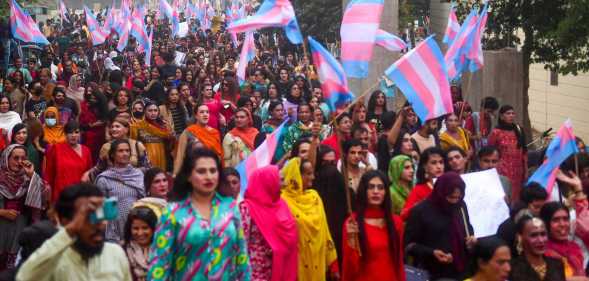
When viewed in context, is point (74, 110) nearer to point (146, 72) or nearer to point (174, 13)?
point (146, 72)

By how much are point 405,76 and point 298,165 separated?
2.09 meters

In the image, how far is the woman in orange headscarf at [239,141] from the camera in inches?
457

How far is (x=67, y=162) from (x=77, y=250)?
18.0 feet

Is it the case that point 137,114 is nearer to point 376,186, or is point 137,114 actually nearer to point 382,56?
point 376,186

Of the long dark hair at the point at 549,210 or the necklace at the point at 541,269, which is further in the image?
the long dark hair at the point at 549,210

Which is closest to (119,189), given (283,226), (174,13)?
(283,226)

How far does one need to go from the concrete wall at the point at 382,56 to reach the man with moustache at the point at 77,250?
13711 millimetres

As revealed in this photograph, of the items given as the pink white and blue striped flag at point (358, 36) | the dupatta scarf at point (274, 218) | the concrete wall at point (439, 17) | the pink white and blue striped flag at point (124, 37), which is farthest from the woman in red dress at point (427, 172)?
the concrete wall at point (439, 17)

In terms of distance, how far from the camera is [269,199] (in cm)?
777

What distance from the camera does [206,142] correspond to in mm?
11883

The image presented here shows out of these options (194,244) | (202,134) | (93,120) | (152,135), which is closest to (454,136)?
(202,134)

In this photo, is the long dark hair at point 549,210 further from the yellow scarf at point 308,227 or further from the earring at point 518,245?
the yellow scarf at point 308,227

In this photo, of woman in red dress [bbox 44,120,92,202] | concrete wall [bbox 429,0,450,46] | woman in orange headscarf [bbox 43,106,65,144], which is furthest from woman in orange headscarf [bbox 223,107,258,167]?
concrete wall [bbox 429,0,450,46]

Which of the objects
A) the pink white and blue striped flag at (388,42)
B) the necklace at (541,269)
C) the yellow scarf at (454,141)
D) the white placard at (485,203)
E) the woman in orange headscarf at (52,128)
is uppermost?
the pink white and blue striped flag at (388,42)
